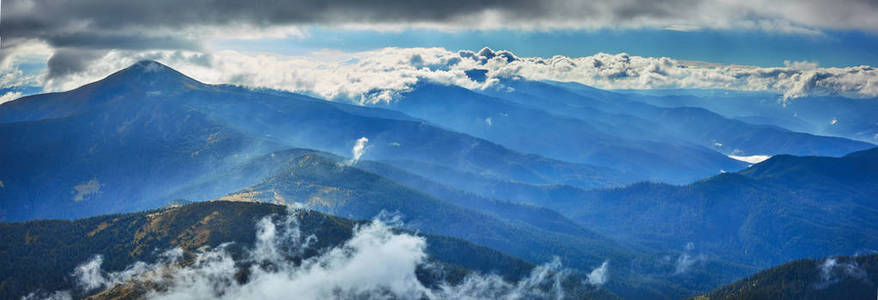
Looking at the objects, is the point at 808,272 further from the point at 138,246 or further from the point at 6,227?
the point at 6,227

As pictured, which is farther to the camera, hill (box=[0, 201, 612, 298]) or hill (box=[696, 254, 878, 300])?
hill (box=[696, 254, 878, 300])

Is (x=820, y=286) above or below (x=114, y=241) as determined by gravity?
below

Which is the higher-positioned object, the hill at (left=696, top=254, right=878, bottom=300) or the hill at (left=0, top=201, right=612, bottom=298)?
the hill at (left=0, top=201, right=612, bottom=298)

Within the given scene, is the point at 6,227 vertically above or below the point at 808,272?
above

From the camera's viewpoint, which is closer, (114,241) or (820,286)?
(114,241)

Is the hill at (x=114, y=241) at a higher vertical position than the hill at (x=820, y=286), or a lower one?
higher

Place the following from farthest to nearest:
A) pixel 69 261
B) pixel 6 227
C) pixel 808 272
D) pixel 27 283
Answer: pixel 808 272
pixel 6 227
pixel 69 261
pixel 27 283

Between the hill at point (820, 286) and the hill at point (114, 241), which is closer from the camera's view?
the hill at point (114, 241)

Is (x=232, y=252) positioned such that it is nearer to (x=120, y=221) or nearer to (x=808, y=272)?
(x=120, y=221)

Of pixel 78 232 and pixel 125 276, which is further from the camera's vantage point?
pixel 78 232

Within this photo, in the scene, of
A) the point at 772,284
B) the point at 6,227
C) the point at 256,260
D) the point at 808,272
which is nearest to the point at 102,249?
the point at 6,227

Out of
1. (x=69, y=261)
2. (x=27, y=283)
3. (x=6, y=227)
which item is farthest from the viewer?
(x=6, y=227)
